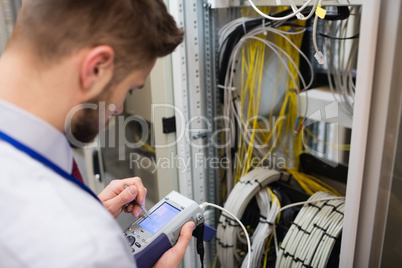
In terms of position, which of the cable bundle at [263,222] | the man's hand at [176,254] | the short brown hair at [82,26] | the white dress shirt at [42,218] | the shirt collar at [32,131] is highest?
the short brown hair at [82,26]

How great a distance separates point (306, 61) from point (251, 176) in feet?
1.78

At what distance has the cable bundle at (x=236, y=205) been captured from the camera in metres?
1.48

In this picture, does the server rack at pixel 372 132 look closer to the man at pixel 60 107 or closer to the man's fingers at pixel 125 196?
the man at pixel 60 107

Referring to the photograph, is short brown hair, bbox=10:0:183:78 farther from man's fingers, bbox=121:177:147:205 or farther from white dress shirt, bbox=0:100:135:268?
man's fingers, bbox=121:177:147:205

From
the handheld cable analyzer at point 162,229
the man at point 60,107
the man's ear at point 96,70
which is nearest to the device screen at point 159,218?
the handheld cable analyzer at point 162,229

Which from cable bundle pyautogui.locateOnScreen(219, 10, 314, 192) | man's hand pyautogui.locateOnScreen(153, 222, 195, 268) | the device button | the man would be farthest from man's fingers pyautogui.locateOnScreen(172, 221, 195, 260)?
cable bundle pyautogui.locateOnScreen(219, 10, 314, 192)

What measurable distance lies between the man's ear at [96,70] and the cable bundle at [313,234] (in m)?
0.94

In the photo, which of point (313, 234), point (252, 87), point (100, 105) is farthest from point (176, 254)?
point (252, 87)

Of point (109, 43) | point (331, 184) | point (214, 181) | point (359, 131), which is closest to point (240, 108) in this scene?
point (214, 181)

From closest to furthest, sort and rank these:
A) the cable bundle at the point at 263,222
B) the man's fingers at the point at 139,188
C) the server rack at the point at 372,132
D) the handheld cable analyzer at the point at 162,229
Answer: the server rack at the point at 372,132, the handheld cable analyzer at the point at 162,229, the man's fingers at the point at 139,188, the cable bundle at the point at 263,222

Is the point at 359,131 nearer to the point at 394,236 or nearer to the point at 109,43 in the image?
the point at 394,236

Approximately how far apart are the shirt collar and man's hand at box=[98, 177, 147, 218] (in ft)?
1.20

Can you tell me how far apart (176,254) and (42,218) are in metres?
0.46

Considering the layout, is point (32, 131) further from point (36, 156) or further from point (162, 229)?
point (162, 229)
